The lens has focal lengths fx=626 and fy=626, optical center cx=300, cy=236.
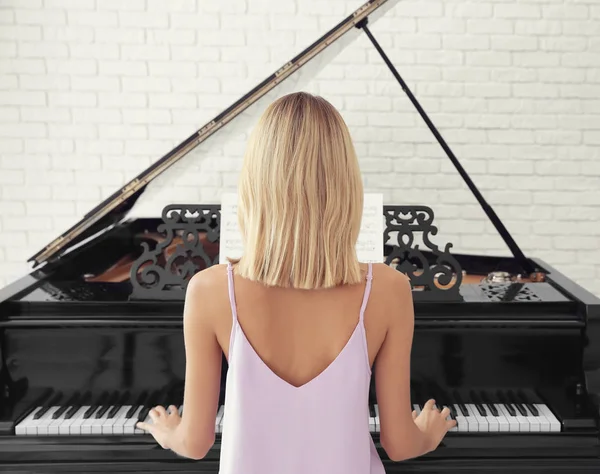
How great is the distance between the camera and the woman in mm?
1226

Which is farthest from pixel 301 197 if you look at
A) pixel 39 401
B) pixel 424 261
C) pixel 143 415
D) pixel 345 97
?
pixel 345 97

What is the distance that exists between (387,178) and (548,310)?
1983 mm

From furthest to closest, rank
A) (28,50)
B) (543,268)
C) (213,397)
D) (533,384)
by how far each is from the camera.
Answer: (28,50), (543,268), (533,384), (213,397)

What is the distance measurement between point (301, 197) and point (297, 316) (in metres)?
0.25

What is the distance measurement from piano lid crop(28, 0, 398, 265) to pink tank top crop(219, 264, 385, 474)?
3.60ft

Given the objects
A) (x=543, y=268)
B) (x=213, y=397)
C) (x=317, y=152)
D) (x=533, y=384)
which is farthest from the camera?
(x=543, y=268)

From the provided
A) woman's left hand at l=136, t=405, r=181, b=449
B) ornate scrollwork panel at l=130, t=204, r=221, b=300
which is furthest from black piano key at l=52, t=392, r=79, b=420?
woman's left hand at l=136, t=405, r=181, b=449

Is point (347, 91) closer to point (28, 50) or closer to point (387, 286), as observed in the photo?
point (28, 50)

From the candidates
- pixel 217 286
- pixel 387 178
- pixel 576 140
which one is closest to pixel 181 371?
Result: pixel 217 286

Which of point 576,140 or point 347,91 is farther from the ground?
point 347,91

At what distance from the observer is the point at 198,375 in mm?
1333

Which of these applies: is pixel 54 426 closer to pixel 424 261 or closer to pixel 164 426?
pixel 164 426

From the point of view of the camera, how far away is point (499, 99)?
12.6 ft

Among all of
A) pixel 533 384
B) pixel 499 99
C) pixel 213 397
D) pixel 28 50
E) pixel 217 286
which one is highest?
pixel 28 50
